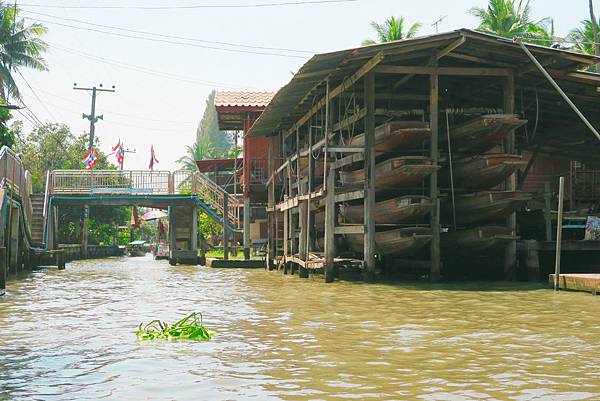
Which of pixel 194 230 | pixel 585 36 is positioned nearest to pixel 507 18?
pixel 585 36

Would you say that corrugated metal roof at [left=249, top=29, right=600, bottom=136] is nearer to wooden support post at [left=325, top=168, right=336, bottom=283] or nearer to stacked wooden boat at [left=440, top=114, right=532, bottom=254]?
stacked wooden boat at [left=440, top=114, right=532, bottom=254]

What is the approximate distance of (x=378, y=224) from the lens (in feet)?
49.0

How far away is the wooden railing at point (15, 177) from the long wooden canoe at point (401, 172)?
8.64 metres

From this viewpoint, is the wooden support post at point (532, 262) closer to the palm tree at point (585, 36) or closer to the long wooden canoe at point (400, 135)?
the long wooden canoe at point (400, 135)

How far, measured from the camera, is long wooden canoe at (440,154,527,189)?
1422 centimetres

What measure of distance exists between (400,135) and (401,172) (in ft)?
2.43

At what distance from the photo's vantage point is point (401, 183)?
14.7 m

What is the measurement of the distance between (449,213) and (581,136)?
231 inches

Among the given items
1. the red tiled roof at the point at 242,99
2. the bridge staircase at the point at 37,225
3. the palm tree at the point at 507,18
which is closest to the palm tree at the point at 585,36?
the palm tree at the point at 507,18

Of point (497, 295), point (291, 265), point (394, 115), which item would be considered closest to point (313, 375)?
point (497, 295)

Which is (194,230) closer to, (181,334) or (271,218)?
(271,218)

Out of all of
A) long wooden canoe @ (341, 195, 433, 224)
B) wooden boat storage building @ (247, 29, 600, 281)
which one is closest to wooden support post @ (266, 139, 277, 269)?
wooden boat storage building @ (247, 29, 600, 281)

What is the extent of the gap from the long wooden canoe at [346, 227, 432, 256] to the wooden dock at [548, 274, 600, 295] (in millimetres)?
2636

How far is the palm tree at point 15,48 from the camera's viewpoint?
39750mm
